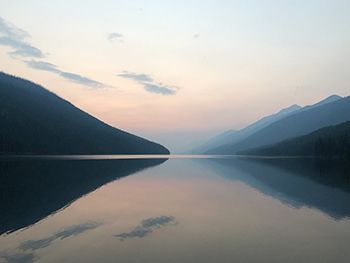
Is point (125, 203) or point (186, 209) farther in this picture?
point (125, 203)

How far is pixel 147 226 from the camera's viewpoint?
1906cm

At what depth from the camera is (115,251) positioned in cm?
1389

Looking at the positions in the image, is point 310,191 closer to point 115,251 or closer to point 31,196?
point 115,251

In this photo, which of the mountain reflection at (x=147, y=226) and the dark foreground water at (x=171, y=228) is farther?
the mountain reflection at (x=147, y=226)

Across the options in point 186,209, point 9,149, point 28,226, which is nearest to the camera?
point 28,226

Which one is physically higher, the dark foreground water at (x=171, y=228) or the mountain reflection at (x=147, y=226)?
the dark foreground water at (x=171, y=228)

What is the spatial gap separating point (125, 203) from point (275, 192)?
21.2m

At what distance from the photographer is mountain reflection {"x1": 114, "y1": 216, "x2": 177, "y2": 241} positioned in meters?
16.9

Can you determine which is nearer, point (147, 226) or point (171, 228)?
point (171, 228)

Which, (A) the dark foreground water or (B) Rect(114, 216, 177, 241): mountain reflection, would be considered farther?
(B) Rect(114, 216, 177, 241): mountain reflection

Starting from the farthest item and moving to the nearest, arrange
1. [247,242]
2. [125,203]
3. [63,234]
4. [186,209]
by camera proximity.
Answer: [125,203] → [186,209] → [63,234] → [247,242]

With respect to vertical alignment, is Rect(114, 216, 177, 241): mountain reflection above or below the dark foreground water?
below

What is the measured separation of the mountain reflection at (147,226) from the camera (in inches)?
664

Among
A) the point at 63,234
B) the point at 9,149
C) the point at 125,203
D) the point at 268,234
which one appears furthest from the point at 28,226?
the point at 9,149
